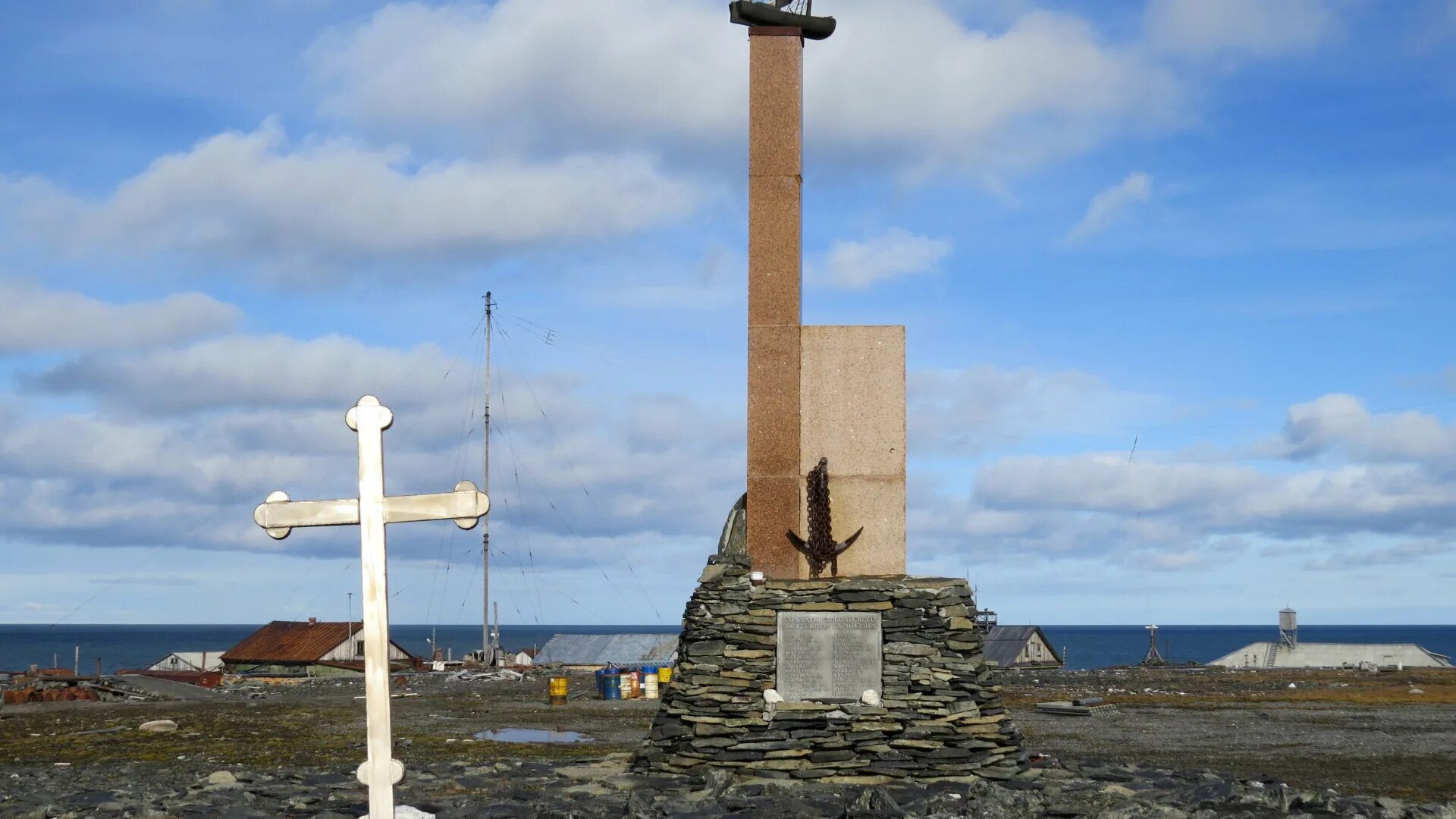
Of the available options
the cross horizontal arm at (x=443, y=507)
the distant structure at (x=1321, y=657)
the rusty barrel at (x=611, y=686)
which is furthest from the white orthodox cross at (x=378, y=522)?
the distant structure at (x=1321, y=657)

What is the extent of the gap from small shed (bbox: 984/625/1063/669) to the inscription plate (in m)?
39.7

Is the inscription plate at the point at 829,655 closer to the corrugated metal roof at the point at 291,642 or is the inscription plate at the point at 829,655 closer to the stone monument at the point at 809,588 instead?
the stone monument at the point at 809,588

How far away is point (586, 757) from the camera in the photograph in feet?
55.0

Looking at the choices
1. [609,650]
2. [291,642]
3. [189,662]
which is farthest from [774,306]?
[189,662]

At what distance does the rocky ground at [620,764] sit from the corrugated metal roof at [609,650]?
1975 centimetres

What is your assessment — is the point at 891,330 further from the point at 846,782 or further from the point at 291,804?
the point at 291,804

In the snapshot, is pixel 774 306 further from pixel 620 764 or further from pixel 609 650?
pixel 609 650

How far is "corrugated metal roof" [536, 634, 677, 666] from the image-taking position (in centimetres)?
5319

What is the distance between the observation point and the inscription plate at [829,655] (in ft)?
48.3

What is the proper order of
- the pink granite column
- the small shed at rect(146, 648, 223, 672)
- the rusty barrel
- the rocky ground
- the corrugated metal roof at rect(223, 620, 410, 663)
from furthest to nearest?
the small shed at rect(146, 648, 223, 672) → the corrugated metal roof at rect(223, 620, 410, 663) → the rusty barrel → the pink granite column → the rocky ground

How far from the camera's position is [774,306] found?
16000 mm

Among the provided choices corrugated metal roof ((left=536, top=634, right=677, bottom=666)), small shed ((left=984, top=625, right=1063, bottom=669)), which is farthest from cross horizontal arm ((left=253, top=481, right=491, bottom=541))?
small shed ((left=984, top=625, right=1063, bottom=669))

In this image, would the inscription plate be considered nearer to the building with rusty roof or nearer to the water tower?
the building with rusty roof

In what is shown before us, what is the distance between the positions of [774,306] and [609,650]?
4295cm
